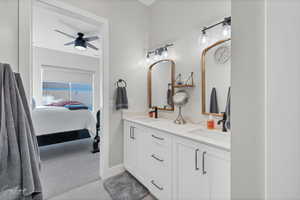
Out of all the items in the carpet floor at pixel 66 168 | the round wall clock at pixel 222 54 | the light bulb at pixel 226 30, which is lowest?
the carpet floor at pixel 66 168

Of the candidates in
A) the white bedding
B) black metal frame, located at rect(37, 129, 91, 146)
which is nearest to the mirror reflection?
the white bedding

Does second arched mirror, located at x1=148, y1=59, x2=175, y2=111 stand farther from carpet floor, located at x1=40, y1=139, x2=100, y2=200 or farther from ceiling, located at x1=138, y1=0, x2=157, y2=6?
carpet floor, located at x1=40, y1=139, x2=100, y2=200

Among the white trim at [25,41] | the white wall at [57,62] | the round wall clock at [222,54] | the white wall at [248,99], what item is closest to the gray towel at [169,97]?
the round wall clock at [222,54]

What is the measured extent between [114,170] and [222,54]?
2.19 metres

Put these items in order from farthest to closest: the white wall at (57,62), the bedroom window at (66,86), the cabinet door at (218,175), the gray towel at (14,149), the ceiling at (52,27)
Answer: the bedroom window at (66,86) < the white wall at (57,62) < the ceiling at (52,27) < the cabinet door at (218,175) < the gray towel at (14,149)

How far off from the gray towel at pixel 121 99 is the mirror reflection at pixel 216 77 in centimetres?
114

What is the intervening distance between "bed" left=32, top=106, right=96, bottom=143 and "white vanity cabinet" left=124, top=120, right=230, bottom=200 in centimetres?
182

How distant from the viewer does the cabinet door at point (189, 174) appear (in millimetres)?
1097

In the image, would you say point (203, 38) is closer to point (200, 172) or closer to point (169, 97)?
point (169, 97)

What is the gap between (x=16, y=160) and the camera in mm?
787

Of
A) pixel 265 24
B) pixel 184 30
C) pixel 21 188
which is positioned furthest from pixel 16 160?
pixel 184 30

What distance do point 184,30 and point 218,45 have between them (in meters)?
0.59

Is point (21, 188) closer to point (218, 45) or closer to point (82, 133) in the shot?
point (218, 45)

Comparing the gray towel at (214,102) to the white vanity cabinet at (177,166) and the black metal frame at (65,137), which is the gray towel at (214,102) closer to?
the white vanity cabinet at (177,166)
